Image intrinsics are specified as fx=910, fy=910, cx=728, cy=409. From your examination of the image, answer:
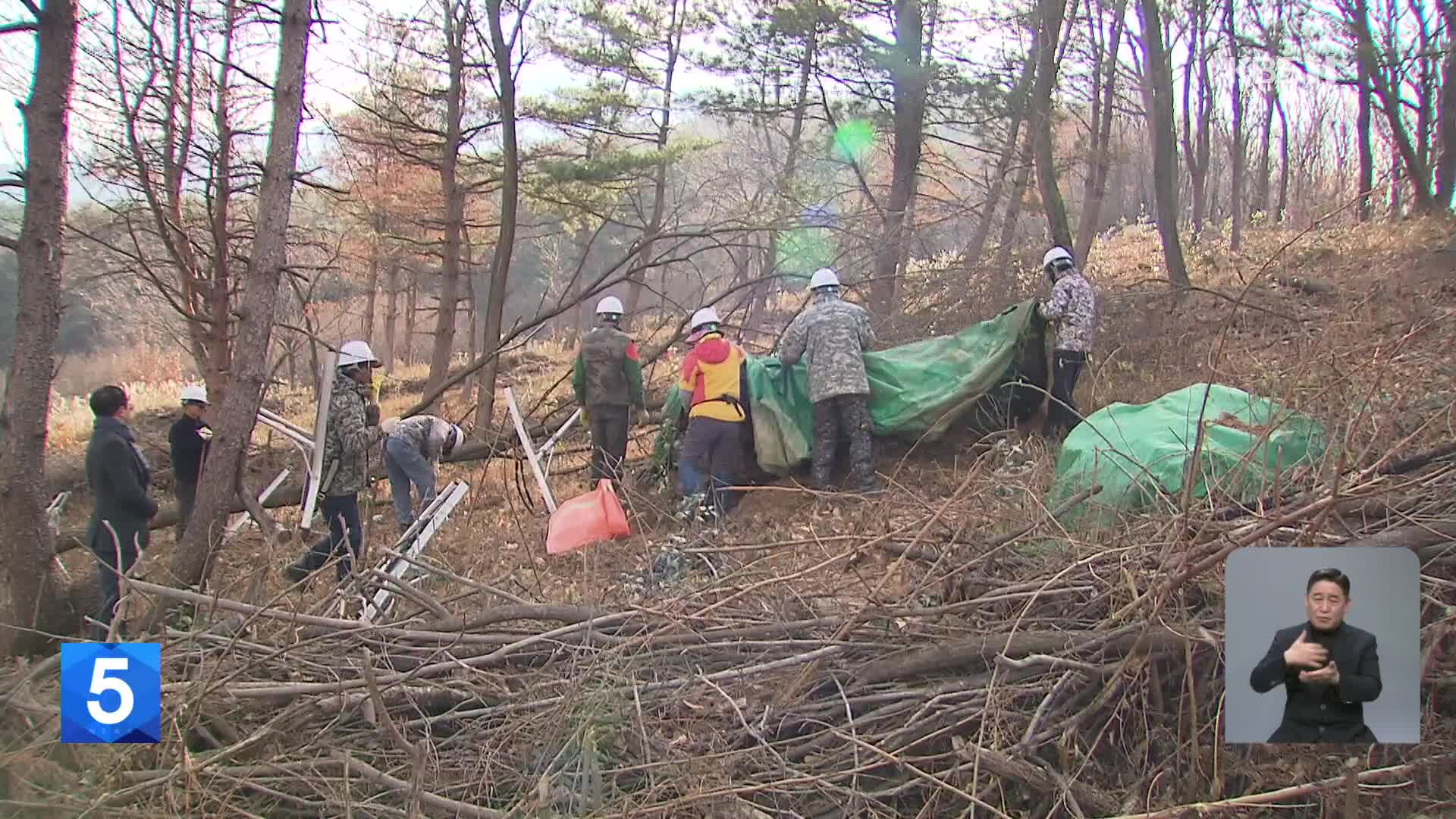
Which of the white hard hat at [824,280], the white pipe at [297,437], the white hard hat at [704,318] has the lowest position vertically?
the white pipe at [297,437]

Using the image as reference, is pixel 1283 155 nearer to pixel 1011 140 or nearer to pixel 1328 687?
pixel 1011 140

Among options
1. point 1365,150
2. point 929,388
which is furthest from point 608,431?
point 1365,150

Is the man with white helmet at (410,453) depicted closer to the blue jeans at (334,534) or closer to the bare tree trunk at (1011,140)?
the blue jeans at (334,534)

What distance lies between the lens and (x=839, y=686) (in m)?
2.67

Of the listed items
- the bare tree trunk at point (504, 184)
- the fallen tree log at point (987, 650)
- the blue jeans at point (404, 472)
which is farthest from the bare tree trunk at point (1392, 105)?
the blue jeans at point (404, 472)

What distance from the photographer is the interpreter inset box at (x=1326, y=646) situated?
1588 millimetres

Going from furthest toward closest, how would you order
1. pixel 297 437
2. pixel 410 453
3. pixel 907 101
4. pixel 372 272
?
pixel 372 272, pixel 907 101, pixel 410 453, pixel 297 437

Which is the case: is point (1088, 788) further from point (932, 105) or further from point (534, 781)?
point (932, 105)

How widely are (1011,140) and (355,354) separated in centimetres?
850

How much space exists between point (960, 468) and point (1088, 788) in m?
4.08

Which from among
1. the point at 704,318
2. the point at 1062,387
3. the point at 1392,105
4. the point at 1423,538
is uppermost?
the point at 1392,105

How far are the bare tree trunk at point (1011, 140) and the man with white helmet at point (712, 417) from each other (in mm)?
4708

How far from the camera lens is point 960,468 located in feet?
20.5

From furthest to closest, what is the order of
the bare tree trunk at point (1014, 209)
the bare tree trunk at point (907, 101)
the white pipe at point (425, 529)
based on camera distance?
the bare tree trunk at point (907, 101)
the bare tree trunk at point (1014, 209)
the white pipe at point (425, 529)
